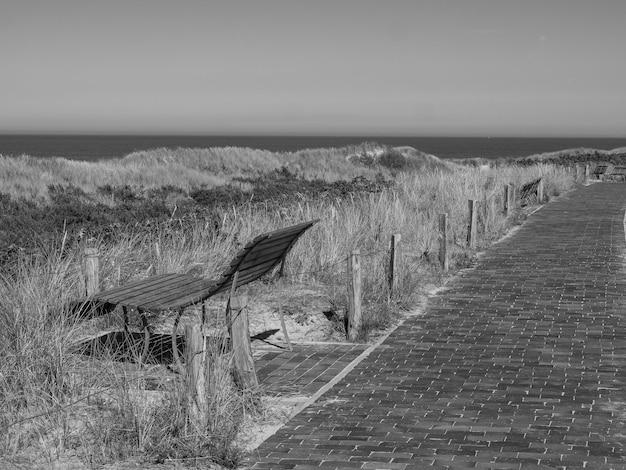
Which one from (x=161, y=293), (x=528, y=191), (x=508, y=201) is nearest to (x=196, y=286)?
(x=161, y=293)

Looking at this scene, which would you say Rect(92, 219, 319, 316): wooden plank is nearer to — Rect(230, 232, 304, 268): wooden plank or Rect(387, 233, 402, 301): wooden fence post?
Rect(230, 232, 304, 268): wooden plank

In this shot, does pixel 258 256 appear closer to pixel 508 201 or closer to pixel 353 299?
pixel 353 299

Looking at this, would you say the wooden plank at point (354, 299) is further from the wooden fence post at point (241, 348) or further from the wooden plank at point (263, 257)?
the wooden fence post at point (241, 348)

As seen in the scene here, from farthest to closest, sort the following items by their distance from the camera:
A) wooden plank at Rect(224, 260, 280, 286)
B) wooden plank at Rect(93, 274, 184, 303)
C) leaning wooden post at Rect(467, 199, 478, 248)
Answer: leaning wooden post at Rect(467, 199, 478, 248) → wooden plank at Rect(93, 274, 184, 303) → wooden plank at Rect(224, 260, 280, 286)

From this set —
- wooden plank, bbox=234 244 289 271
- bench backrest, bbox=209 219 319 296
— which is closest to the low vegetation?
bench backrest, bbox=209 219 319 296

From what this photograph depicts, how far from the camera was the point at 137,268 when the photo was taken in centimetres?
976

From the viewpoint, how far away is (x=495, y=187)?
2025 cm

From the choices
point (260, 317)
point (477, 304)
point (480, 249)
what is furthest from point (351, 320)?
point (480, 249)

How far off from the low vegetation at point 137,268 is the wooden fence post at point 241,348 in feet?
0.34

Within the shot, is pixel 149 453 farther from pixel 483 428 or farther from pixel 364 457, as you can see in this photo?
pixel 483 428

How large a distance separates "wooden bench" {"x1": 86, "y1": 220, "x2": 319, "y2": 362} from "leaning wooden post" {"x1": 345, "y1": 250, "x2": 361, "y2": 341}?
1.19m

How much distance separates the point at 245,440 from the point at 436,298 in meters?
5.06

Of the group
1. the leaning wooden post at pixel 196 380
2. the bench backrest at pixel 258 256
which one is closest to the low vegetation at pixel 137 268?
the leaning wooden post at pixel 196 380

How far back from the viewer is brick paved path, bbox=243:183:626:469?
4902 mm
